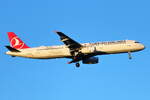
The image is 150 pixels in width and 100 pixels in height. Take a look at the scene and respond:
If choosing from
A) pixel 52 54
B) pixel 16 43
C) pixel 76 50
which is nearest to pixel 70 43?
pixel 76 50

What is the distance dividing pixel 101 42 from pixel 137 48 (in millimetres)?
7562

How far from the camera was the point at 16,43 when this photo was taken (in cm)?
9081

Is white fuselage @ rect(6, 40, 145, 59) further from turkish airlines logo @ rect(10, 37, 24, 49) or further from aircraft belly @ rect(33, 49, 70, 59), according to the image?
turkish airlines logo @ rect(10, 37, 24, 49)

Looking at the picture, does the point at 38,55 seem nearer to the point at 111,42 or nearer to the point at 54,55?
the point at 54,55

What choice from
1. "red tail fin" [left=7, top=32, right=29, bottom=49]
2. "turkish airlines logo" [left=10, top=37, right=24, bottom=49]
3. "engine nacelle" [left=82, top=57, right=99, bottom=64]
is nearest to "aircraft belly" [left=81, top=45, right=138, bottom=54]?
"engine nacelle" [left=82, top=57, right=99, bottom=64]

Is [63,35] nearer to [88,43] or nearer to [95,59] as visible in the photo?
[88,43]

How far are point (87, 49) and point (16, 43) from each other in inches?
686

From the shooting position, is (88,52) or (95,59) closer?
(88,52)

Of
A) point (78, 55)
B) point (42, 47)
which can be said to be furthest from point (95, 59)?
point (42, 47)

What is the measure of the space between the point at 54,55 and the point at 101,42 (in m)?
10.1

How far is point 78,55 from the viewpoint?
278ft

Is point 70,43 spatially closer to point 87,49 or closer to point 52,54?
point 87,49

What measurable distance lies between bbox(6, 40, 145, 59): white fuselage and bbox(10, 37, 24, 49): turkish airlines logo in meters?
2.88

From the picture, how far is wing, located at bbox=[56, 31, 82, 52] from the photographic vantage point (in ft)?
267
